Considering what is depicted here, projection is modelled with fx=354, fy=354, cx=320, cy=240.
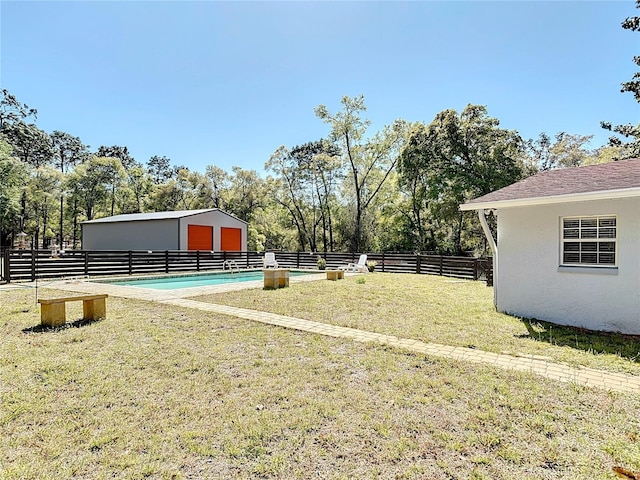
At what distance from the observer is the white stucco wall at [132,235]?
2113 centimetres

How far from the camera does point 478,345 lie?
4.89 metres

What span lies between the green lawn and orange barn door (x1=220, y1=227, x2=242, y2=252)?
19.0 metres

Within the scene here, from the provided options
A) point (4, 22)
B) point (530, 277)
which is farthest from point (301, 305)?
point (4, 22)

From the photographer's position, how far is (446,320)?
21.2ft

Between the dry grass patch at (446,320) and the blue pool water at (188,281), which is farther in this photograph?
the blue pool water at (188,281)

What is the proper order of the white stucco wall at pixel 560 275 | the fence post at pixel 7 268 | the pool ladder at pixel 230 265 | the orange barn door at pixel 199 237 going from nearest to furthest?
the white stucco wall at pixel 560 275
the fence post at pixel 7 268
the pool ladder at pixel 230 265
the orange barn door at pixel 199 237

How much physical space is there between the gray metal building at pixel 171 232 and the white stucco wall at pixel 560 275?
18.2 m

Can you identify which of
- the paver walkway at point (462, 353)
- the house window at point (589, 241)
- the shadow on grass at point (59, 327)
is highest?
the house window at point (589, 241)

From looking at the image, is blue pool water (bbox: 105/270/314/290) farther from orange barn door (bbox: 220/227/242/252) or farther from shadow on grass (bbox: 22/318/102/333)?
shadow on grass (bbox: 22/318/102/333)

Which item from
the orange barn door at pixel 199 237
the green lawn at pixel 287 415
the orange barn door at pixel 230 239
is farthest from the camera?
the orange barn door at pixel 230 239

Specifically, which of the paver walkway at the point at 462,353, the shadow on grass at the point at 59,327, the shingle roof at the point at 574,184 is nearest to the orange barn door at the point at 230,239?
the paver walkway at the point at 462,353

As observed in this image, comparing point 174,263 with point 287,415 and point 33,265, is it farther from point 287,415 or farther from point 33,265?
point 287,415

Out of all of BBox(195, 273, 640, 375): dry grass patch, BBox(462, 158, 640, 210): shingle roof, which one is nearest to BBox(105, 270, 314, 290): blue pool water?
BBox(195, 273, 640, 375): dry grass patch

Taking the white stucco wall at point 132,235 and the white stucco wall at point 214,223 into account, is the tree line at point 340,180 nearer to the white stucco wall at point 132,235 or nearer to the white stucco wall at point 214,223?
the white stucco wall at point 132,235
